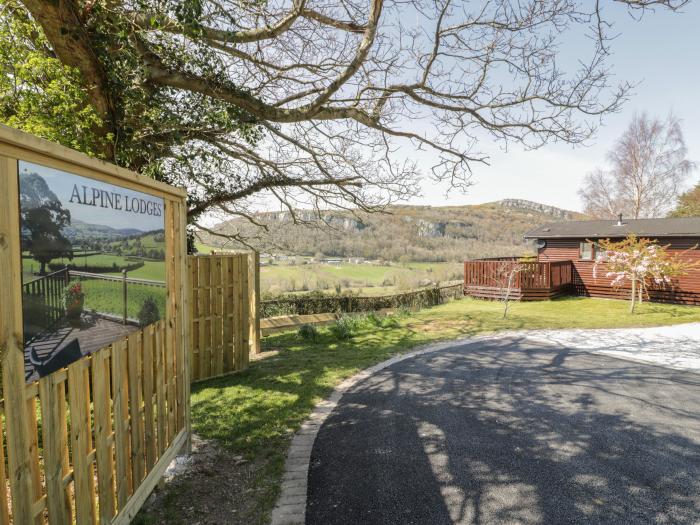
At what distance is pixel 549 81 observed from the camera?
22.4 ft

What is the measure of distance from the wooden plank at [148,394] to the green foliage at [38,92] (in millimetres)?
2803

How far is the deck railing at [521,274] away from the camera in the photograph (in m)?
15.0

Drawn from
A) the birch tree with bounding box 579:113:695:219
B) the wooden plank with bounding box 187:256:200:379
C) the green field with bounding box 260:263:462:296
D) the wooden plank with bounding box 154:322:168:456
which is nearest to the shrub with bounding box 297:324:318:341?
the wooden plank with bounding box 187:256:200:379

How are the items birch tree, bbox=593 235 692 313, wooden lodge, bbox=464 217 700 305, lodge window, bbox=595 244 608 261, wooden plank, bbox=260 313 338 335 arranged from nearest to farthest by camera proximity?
wooden plank, bbox=260 313 338 335 < birch tree, bbox=593 235 692 313 < wooden lodge, bbox=464 217 700 305 < lodge window, bbox=595 244 608 261

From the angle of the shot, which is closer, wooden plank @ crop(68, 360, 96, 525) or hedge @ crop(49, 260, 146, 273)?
hedge @ crop(49, 260, 146, 273)

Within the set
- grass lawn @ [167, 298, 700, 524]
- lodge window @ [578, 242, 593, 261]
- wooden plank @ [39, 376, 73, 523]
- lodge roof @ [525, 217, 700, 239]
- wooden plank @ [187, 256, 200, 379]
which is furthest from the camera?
lodge window @ [578, 242, 593, 261]

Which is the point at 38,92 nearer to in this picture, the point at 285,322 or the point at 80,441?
the point at 80,441

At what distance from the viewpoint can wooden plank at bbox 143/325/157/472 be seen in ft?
9.03

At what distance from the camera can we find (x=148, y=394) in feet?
9.15

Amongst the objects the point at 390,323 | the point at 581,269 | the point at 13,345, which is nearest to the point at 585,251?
the point at 581,269

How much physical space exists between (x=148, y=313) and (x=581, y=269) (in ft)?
59.8

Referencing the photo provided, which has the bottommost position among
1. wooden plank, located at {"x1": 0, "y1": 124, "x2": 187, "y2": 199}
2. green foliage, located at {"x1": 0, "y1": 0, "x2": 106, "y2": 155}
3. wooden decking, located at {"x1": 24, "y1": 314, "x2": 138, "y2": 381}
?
wooden decking, located at {"x1": 24, "y1": 314, "x2": 138, "y2": 381}

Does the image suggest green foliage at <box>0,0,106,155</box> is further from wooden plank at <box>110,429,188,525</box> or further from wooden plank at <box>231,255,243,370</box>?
wooden plank at <box>110,429,188,525</box>

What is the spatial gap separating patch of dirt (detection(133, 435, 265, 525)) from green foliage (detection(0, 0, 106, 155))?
3.68 metres
